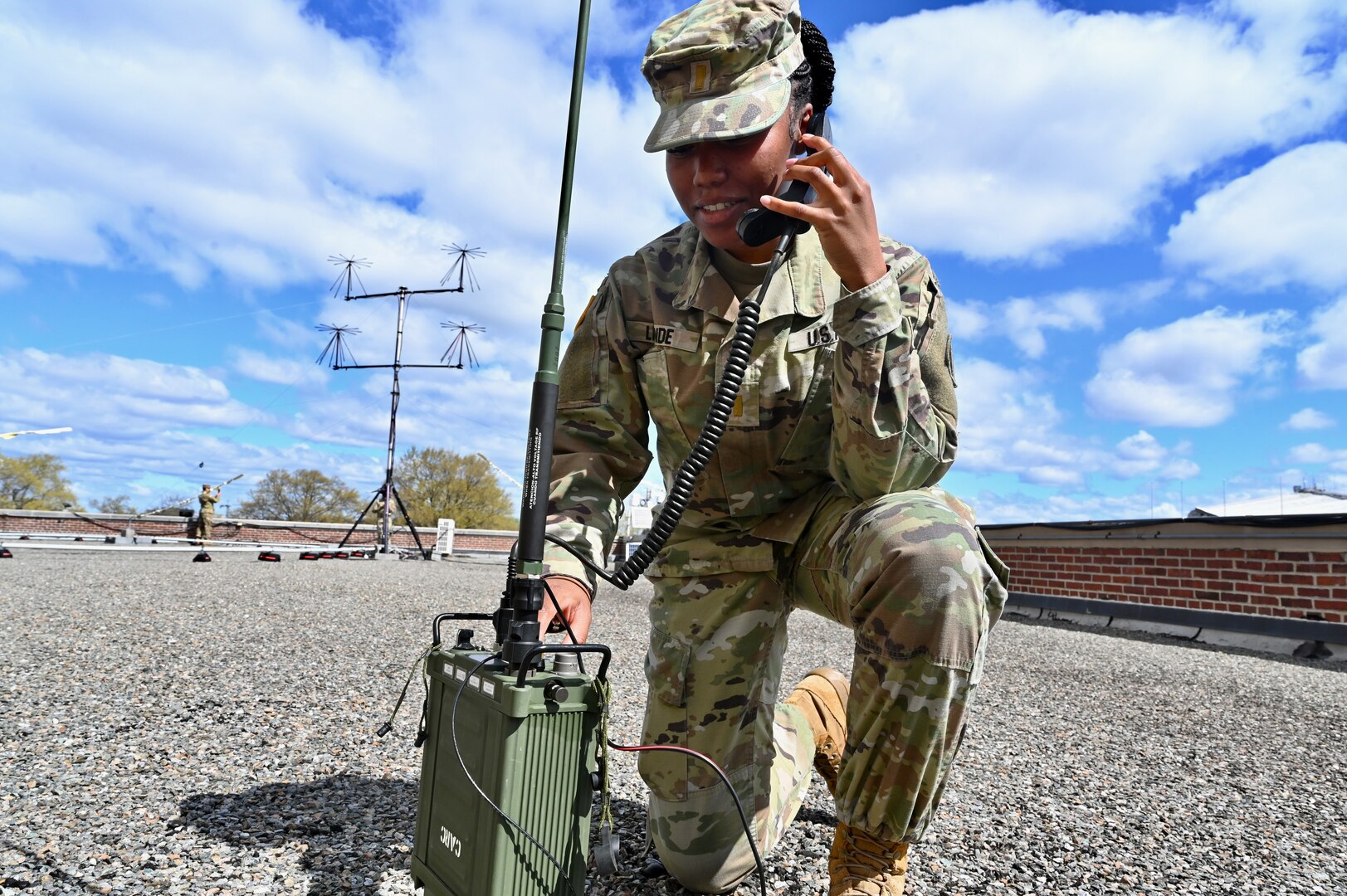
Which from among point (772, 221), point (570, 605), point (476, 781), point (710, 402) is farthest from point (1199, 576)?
point (476, 781)

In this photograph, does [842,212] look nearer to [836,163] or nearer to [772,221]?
[836,163]

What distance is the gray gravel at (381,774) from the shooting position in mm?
1860

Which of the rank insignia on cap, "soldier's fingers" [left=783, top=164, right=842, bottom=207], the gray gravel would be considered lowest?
the gray gravel

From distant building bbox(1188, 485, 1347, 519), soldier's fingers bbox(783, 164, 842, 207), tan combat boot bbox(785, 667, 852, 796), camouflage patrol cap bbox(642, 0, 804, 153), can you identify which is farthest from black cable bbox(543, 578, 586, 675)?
distant building bbox(1188, 485, 1347, 519)

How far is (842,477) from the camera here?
195 centimetres

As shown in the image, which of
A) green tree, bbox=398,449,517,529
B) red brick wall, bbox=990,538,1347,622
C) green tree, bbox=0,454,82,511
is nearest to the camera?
red brick wall, bbox=990,538,1347,622

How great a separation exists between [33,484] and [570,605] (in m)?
42.1

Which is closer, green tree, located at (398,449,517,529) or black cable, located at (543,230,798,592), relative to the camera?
black cable, located at (543,230,798,592)

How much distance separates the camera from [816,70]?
7.01 ft

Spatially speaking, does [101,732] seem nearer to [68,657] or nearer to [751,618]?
[68,657]

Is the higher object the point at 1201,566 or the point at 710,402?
the point at 710,402

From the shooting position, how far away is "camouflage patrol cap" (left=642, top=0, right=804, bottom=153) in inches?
72.7

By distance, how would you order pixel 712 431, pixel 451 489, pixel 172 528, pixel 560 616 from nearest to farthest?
pixel 560 616
pixel 712 431
pixel 172 528
pixel 451 489

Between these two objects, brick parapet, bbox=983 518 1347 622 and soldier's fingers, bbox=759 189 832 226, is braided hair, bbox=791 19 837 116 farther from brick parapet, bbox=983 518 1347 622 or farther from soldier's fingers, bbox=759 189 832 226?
brick parapet, bbox=983 518 1347 622
